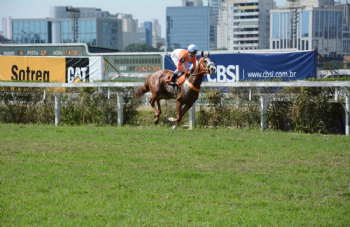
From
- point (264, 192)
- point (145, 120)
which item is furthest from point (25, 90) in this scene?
point (264, 192)

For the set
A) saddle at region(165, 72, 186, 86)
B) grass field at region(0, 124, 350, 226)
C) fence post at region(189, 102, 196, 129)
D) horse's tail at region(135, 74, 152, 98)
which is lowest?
grass field at region(0, 124, 350, 226)

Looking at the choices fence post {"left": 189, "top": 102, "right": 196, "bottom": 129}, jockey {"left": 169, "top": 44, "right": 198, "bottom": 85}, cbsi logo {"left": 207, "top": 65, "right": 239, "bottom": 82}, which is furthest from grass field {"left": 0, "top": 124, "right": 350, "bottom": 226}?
cbsi logo {"left": 207, "top": 65, "right": 239, "bottom": 82}

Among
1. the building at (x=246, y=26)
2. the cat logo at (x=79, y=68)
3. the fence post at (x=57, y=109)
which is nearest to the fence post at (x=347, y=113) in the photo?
the fence post at (x=57, y=109)

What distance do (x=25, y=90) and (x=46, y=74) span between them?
782cm

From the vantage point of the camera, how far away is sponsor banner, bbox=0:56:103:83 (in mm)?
22531

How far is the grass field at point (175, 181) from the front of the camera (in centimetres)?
559

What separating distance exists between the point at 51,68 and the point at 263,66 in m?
9.10

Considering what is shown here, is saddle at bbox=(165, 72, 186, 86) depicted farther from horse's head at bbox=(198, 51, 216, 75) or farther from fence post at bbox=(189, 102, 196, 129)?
fence post at bbox=(189, 102, 196, 129)

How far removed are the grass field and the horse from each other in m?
1.44

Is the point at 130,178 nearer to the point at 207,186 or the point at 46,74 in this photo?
the point at 207,186

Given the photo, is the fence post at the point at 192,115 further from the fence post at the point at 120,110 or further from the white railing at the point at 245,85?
the fence post at the point at 120,110

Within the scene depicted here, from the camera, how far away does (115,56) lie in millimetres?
27219

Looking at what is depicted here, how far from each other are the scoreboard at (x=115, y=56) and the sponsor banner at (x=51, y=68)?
64.4 inches

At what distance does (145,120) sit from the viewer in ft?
48.7
